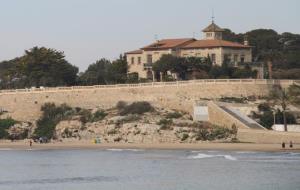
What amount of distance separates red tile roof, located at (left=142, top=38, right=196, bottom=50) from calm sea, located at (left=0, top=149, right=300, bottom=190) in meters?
23.8

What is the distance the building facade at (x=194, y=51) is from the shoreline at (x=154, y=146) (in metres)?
18.2

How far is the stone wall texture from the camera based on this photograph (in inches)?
2904

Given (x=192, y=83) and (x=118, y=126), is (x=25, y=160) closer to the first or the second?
(x=118, y=126)

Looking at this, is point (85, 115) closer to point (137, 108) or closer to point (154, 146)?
point (137, 108)

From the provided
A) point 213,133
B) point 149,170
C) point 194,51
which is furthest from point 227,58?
point 149,170

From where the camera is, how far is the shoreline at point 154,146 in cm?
6131

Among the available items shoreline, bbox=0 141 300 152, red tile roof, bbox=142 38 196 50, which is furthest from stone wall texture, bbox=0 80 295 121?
red tile roof, bbox=142 38 196 50

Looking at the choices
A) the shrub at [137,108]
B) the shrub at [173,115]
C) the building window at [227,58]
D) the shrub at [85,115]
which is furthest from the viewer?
the building window at [227,58]

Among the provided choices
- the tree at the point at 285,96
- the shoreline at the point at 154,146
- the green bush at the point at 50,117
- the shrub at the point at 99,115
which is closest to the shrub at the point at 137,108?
the shrub at the point at 99,115

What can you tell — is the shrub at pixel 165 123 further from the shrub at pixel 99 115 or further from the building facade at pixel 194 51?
the building facade at pixel 194 51

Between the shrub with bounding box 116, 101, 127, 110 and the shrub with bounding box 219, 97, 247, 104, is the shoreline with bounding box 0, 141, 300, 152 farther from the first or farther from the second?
the shrub with bounding box 219, 97, 247, 104

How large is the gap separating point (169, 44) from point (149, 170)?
38350 millimetres

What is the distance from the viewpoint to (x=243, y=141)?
64875 millimetres

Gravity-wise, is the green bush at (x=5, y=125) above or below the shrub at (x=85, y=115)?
below
